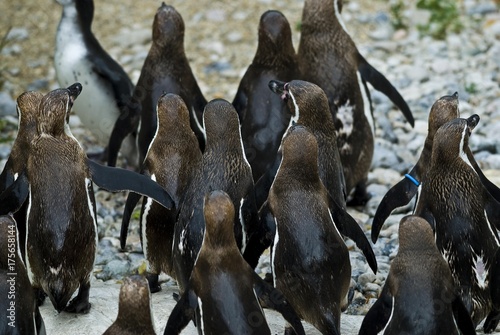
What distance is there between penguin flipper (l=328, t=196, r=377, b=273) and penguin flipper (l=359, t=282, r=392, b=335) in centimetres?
64

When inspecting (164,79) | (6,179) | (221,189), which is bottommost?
(6,179)

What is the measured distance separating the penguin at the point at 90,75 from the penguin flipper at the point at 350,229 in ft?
10.0

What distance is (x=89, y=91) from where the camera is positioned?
9227mm

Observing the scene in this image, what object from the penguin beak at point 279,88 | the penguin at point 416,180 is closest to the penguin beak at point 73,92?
the penguin beak at point 279,88

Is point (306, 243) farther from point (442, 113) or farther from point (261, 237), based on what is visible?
point (442, 113)

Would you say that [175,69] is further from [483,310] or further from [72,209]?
[483,310]

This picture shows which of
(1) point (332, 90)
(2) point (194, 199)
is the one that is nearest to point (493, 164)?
(1) point (332, 90)

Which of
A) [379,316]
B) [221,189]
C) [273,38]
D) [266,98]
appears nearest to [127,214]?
[221,189]

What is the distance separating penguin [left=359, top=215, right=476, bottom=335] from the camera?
5.35m

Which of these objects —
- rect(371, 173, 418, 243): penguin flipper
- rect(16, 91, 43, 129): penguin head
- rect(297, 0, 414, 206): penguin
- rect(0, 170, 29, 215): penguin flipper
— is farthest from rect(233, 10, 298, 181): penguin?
rect(0, 170, 29, 215): penguin flipper

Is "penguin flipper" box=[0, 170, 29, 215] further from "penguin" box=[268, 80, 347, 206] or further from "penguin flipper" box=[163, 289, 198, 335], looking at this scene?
"penguin" box=[268, 80, 347, 206]

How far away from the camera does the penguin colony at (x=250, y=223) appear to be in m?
5.43

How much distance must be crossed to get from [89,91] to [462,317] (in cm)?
473

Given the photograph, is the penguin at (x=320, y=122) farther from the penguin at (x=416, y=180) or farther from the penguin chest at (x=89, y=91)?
the penguin chest at (x=89, y=91)
